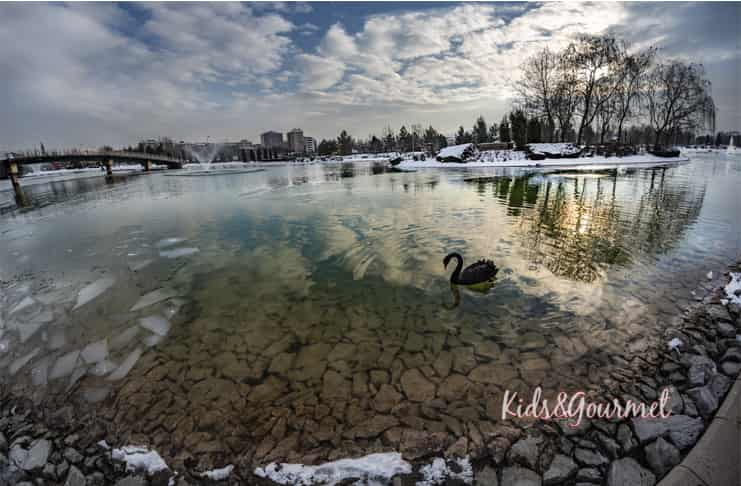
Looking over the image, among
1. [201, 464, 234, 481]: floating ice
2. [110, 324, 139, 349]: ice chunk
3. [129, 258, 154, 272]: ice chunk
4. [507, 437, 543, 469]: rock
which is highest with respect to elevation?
[129, 258, 154, 272]: ice chunk

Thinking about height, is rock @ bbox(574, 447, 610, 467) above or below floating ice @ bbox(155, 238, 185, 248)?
below

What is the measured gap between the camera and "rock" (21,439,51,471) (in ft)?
10.3

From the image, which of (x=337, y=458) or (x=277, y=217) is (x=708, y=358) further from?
(x=277, y=217)

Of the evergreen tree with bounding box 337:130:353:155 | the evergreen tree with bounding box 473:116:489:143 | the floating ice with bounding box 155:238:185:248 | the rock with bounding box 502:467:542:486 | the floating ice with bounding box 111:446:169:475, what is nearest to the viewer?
the rock with bounding box 502:467:542:486

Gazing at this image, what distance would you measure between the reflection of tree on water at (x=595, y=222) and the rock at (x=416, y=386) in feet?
14.5

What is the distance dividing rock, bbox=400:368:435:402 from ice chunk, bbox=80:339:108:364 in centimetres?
447

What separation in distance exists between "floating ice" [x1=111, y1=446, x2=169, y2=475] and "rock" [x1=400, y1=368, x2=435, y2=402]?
2584mm

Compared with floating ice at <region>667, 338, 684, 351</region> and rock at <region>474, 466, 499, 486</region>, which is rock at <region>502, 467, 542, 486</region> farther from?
floating ice at <region>667, 338, 684, 351</region>

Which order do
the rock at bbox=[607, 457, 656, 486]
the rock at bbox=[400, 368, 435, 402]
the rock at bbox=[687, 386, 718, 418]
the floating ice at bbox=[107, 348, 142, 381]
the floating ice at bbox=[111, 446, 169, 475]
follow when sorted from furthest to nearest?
1. the floating ice at bbox=[107, 348, 142, 381]
2. the rock at bbox=[400, 368, 435, 402]
3. the rock at bbox=[687, 386, 718, 418]
4. the floating ice at bbox=[111, 446, 169, 475]
5. the rock at bbox=[607, 457, 656, 486]

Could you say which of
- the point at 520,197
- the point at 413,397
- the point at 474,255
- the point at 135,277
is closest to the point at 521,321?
the point at 413,397

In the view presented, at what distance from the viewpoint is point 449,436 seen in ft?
10.5

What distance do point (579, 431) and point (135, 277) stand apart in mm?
8837

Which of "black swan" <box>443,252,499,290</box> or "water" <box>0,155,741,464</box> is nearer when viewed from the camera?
"water" <box>0,155,741,464</box>

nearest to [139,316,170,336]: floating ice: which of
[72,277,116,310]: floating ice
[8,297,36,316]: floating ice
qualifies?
[72,277,116,310]: floating ice
